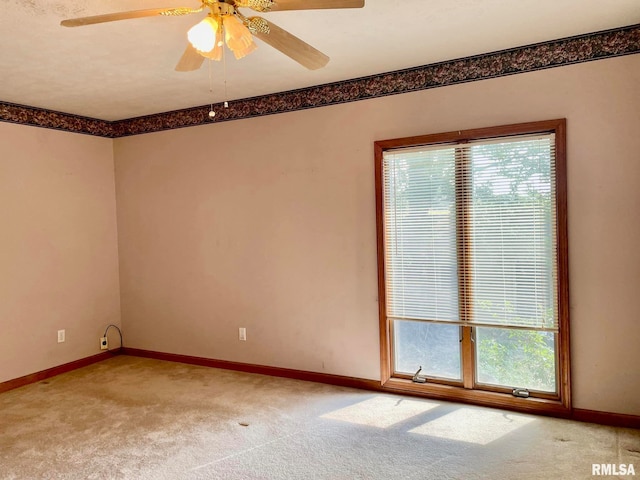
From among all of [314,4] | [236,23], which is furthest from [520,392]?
[236,23]

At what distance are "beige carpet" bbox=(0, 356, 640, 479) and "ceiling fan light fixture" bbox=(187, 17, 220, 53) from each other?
2.25m

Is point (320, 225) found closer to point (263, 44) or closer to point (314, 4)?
point (263, 44)

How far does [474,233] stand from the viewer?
3.31 metres

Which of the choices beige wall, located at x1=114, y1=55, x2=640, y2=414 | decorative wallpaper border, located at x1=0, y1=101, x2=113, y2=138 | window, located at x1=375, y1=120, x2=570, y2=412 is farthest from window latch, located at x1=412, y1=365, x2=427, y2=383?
decorative wallpaper border, located at x1=0, y1=101, x2=113, y2=138

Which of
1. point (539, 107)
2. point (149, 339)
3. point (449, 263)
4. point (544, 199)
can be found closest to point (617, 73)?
point (539, 107)

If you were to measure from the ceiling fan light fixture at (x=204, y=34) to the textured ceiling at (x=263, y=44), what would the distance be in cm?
73

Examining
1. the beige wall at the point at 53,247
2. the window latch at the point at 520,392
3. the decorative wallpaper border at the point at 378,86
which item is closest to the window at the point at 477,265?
the window latch at the point at 520,392

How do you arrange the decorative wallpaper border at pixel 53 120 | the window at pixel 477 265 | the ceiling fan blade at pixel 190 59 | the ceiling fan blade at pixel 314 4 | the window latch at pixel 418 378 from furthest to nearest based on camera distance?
the decorative wallpaper border at pixel 53 120 → the window latch at pixel 418 378 → the window at pixel 477 265 → the ceiling fan blade at pixel 190 59 → the ceiling fan blade at pixel 314 4

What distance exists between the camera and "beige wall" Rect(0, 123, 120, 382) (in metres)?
4.04

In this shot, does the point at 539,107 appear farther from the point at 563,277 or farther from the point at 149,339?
the point at 149,339

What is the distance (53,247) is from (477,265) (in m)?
4.01

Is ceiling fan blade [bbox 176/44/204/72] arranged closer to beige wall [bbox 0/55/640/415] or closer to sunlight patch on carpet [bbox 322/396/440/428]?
beige wall [bbox 0/55/640/415]

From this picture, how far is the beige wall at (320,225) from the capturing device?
292 cm

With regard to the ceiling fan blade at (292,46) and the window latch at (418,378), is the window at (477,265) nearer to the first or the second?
the window latch at (418,378)
